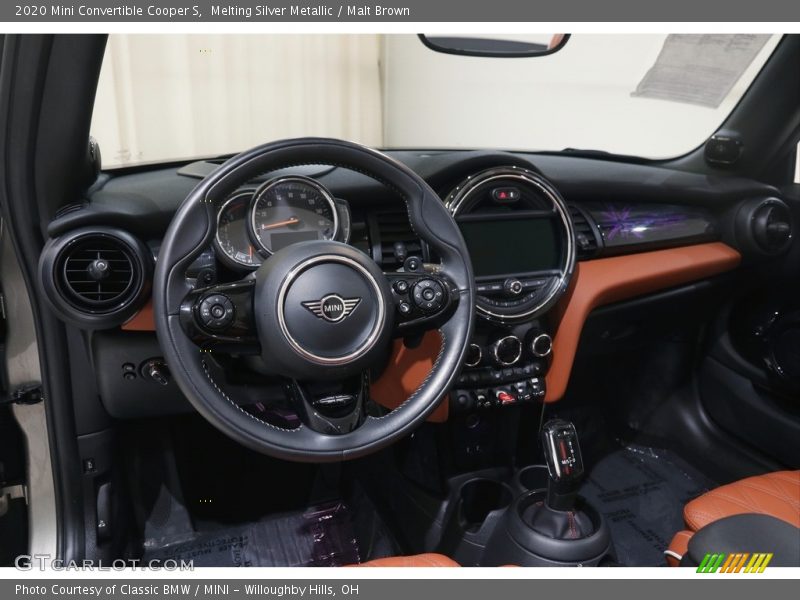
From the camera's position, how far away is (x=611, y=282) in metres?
1.88

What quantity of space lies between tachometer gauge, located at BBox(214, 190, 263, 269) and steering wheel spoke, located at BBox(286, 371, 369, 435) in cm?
29

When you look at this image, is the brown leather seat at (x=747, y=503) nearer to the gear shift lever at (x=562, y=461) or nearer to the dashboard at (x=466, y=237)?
the gear shift lever at (x=562, y=461)

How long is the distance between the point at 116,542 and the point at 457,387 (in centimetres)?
101

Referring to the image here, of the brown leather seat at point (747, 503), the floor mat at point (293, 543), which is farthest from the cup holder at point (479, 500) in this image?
the brown leather seat at point (747, 503)

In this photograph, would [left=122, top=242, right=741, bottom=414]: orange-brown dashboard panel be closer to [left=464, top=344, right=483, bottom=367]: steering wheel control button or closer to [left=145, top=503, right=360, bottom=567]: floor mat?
[left=464, top=344, right=483, bottom=367]: steering wheel control button

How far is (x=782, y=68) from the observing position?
203 cm

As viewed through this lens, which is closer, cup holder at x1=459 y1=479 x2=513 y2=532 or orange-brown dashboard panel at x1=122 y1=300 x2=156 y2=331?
orange-brown dashboard panel at x1=122 y1=300 x2=156 y2=331

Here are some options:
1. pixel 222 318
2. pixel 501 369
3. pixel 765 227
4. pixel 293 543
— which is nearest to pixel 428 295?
pixel 222 318

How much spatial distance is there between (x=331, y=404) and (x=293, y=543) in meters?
1.01

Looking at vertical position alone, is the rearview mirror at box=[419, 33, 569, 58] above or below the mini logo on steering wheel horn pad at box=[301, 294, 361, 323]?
above

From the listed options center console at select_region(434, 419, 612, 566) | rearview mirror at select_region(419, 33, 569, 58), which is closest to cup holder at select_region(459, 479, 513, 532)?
center console at select_region(434, 419, 612, 566)

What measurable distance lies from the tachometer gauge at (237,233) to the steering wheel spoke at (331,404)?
292mm

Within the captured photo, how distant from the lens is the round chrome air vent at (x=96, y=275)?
1.34 metres

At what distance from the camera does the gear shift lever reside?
60.6 inches
